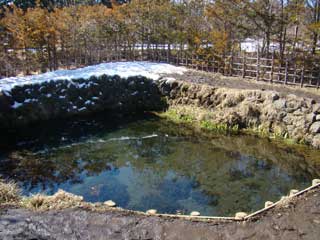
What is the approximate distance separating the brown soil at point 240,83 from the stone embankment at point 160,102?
0.80m

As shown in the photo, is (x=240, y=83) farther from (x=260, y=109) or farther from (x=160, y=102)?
(x=160, y=102)

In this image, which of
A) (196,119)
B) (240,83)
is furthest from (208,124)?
(240,83)

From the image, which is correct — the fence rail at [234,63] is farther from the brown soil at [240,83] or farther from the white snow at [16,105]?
the white snow at [16,105]

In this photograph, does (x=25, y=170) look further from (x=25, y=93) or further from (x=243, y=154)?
(x=243, y=154)

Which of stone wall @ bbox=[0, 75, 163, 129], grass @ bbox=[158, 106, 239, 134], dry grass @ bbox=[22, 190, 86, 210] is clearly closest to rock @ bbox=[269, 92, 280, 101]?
grass @ bbox=[158, 106, 239, 134]

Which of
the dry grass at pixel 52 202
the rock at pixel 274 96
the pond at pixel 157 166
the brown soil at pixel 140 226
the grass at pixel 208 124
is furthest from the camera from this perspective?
the rock at pixel 274 96

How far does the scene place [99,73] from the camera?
15.3 m

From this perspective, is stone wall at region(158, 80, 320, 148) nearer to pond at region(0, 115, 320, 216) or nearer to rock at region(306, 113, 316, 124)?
rock at region(306, 113, 316, 124)

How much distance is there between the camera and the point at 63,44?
70.5 feet

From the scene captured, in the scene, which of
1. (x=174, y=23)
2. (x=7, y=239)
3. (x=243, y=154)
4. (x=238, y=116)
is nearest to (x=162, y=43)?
(x=174, y=23)

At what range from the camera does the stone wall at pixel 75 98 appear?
A: 12242 mm

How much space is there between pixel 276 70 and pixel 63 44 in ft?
45.5

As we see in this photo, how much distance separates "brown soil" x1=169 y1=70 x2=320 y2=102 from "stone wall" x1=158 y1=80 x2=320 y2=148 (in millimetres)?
826

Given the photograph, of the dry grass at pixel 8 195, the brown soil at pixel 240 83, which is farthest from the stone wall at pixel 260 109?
the dry grass at pixel 8 195
